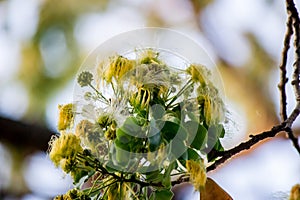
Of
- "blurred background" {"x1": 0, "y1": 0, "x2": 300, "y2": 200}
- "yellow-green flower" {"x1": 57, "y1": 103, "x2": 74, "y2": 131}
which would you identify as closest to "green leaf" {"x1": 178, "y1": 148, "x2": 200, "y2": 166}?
"yellow-green flower" {"x1": 57, "y1": 103, "x2": 74, "y2": 131}

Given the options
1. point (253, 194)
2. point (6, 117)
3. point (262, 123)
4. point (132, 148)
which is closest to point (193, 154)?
point (132, 148)

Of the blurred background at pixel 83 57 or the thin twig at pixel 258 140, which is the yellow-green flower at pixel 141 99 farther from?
the blurred background at pixel 83 57

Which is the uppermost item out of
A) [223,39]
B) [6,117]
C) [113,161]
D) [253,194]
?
[223,39]

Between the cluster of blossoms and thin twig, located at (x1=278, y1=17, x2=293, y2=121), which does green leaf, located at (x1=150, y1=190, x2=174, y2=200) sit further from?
thin twig, located at (x1=278, y1=17, x2=293, y2=121)

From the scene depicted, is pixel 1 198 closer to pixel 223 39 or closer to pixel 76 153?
pixel 223 39

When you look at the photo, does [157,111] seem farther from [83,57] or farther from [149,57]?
[83,57]

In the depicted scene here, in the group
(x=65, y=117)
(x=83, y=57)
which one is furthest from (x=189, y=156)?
(x=83, y=57)

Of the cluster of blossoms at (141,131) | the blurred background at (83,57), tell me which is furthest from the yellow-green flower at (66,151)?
the blurred background at (83,57)
